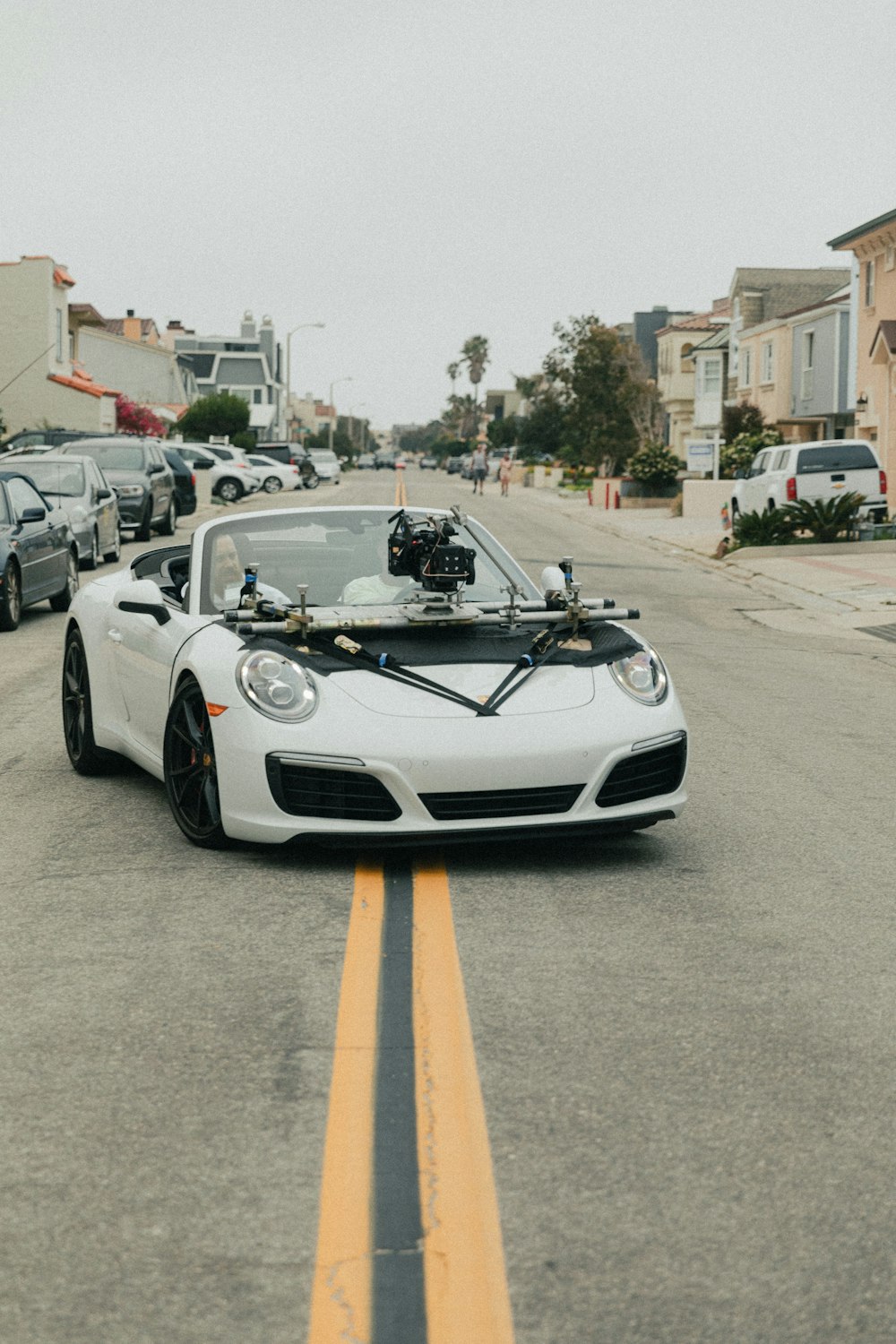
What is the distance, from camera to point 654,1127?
3852 mm

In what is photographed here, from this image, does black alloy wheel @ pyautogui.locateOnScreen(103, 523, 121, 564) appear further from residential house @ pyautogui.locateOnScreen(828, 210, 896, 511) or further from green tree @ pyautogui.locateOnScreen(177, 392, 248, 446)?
green tree @ pyautogui.locateOnScreen(177, 392, 248, 446)

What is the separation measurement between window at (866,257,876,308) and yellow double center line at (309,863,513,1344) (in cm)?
3849

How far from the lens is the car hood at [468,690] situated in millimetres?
6234

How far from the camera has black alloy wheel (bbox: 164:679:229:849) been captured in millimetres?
6504

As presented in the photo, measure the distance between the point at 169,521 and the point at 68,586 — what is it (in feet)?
42.0

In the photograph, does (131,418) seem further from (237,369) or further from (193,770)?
(237,369)

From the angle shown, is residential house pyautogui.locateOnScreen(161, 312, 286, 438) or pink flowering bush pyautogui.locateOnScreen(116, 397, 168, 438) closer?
pink flowering bush pyautogui.locateOnScreen(116, 397, 168, 438)

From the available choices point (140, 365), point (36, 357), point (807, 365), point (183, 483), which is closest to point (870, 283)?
point (807, 365)

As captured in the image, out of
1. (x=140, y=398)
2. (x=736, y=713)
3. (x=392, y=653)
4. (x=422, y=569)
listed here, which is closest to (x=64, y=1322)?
(x=392, y=653)

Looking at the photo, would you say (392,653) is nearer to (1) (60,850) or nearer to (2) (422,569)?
(2) (422,569)

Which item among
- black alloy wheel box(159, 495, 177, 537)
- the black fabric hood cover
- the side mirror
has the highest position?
the side mirror

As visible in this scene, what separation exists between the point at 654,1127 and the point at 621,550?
2842 cm

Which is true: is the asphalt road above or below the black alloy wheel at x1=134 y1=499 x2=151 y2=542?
above

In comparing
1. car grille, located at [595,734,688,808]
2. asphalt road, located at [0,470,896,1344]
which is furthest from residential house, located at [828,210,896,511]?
asphalt road, located at [0,470,896,1344]
